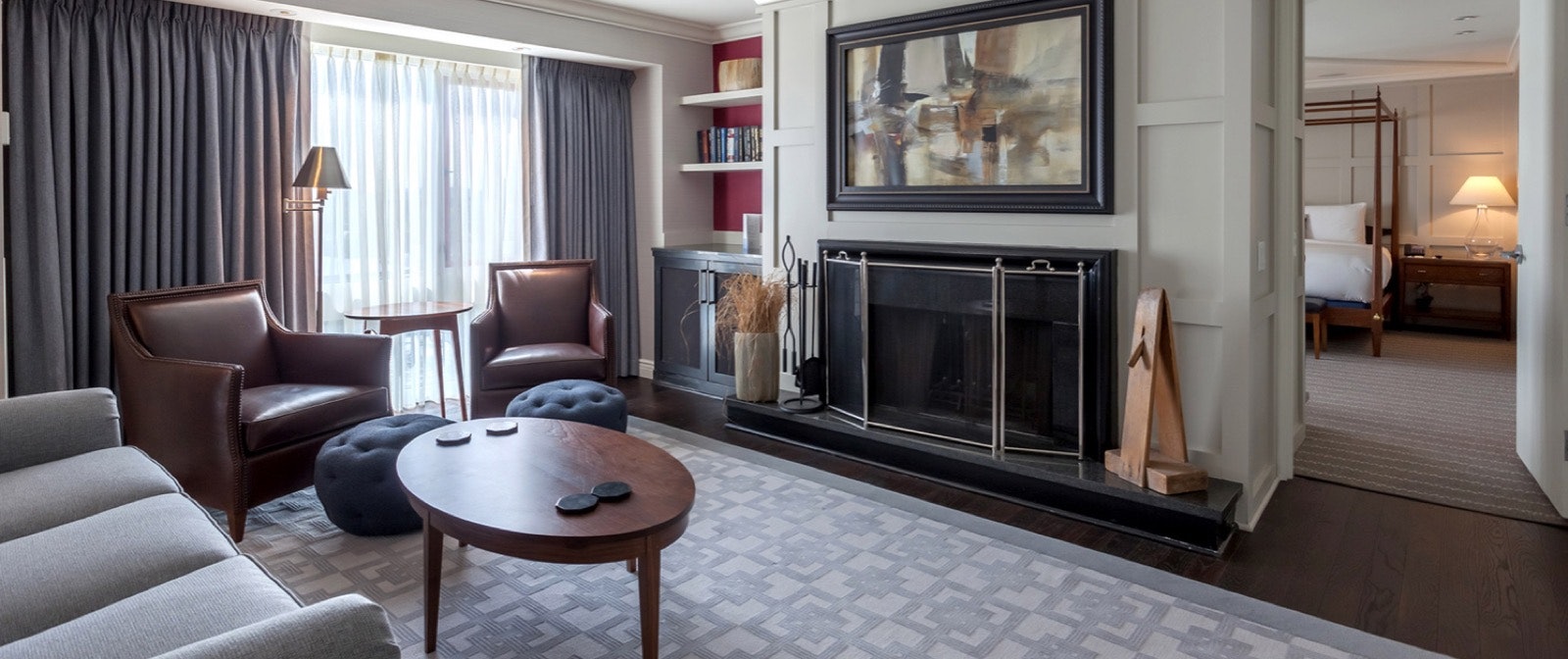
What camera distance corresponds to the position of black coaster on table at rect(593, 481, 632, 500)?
2.29m

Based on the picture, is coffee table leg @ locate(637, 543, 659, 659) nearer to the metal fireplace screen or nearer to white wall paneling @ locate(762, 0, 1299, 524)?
the metal fireplace screen

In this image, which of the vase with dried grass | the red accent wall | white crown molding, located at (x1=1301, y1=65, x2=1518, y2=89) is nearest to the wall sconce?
white crown molding, located at (x1=1301, y1=65, x2=1518, y2=89)

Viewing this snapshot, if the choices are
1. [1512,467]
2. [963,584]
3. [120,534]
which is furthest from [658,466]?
[1512,467]

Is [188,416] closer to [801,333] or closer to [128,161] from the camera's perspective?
[128,161]

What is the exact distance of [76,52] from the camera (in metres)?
3.73

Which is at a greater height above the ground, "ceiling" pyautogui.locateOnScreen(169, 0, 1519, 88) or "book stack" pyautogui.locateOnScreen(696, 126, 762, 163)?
"ceiling" pyautogui.locateOnScreen(169, 0, 1519, 88)

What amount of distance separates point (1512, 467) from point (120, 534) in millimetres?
4837

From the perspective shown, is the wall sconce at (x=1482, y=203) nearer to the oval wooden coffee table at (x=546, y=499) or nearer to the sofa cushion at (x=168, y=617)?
the oval wooden coffee table at (x=546, y=499)

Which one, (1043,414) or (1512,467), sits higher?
(1043,414)

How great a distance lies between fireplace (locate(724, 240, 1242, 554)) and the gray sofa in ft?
8.42

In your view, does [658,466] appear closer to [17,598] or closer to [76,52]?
[17,598]

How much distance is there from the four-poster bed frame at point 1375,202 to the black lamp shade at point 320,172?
6540 millimetres

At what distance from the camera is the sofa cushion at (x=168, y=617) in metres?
1.45

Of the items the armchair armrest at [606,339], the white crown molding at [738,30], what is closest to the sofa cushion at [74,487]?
the armchair armrest at [606,339]
